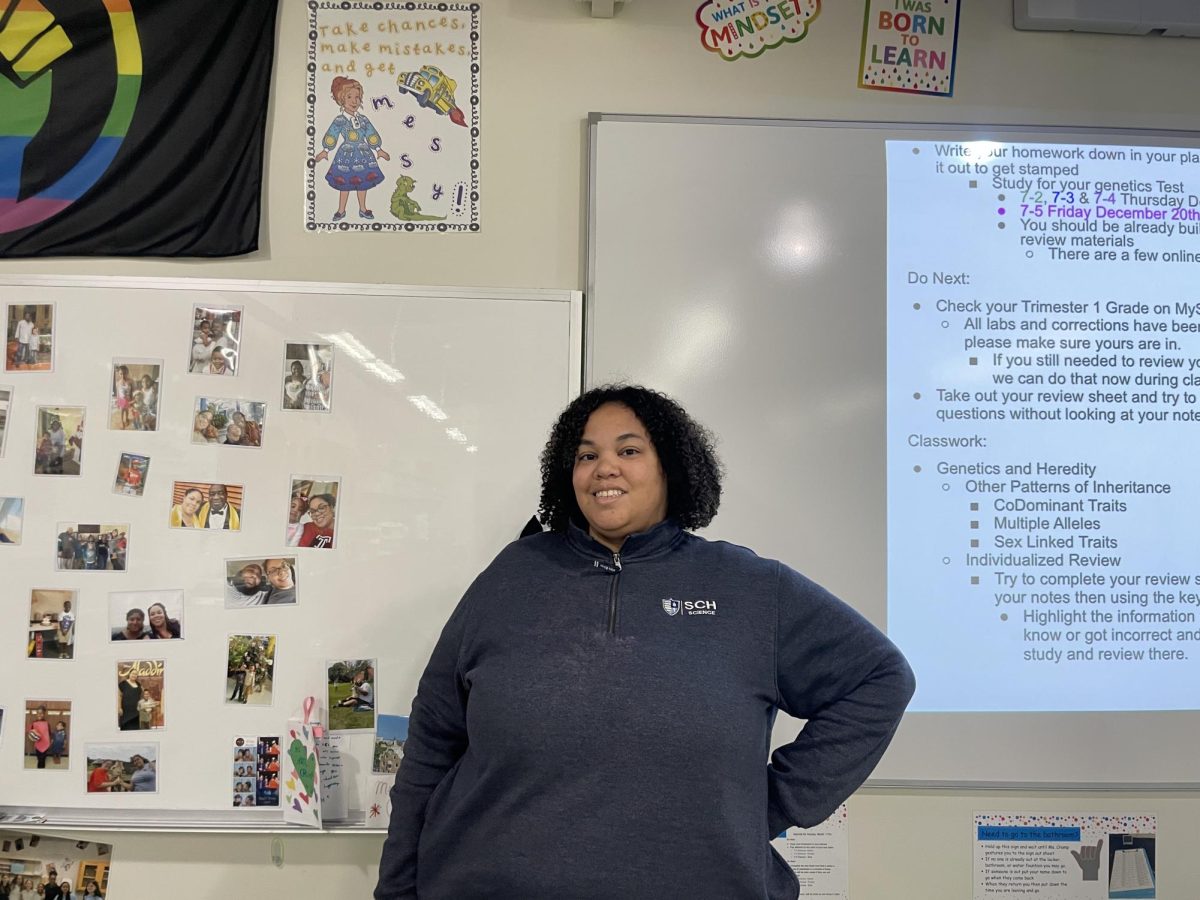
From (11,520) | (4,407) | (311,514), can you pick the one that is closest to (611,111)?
(311,514)

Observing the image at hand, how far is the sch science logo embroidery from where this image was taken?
4.50ft

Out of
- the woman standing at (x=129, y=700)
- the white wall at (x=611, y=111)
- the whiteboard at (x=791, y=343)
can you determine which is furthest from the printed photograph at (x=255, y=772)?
the whiteboard at (x=791, y=343)

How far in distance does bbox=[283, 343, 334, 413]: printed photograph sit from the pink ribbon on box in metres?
0.59

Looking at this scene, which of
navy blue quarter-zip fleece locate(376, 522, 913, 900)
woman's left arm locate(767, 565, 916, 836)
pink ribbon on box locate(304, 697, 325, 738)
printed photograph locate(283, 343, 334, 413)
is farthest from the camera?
printed photograph locate(283, 343, 334, 413)

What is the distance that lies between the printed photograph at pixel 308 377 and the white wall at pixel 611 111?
18 centimetres

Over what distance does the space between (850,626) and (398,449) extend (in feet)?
3.40

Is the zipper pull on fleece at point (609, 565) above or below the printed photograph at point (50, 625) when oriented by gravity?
above

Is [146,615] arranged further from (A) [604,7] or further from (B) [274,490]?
(A) [604,7]

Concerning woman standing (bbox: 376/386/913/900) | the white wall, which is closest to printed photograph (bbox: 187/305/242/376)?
the white wall

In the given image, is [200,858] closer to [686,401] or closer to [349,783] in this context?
[349,783]

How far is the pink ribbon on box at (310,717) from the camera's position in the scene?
1927 mm

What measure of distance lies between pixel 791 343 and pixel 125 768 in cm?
164

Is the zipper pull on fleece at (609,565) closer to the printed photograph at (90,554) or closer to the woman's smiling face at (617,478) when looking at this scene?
the woman's smiling face at (617,478)

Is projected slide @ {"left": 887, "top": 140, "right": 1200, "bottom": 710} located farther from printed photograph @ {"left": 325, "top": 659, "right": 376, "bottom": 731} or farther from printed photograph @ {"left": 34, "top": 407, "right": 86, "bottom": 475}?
printed photograph @ {"left": 34, "top": 407, "right": 86, "bottom": 475}
